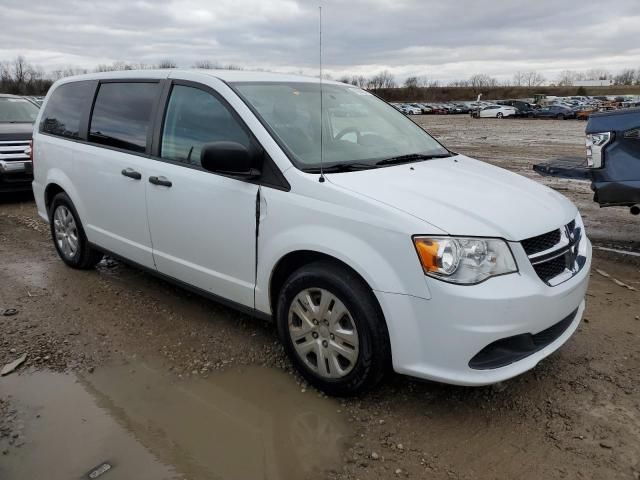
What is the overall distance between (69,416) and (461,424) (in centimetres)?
217

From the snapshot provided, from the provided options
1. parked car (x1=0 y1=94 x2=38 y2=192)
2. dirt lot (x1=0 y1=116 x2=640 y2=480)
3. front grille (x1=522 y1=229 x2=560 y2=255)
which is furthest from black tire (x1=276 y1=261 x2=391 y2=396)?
parked car (x1=0 y1=94 x2=38 y2=192)

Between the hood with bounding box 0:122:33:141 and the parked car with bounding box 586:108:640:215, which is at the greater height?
the hood with bounding box 0:122:33:141

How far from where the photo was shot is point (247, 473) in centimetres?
260

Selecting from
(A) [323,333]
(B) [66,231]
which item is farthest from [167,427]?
(B) [66,231]

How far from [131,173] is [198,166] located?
0.76m

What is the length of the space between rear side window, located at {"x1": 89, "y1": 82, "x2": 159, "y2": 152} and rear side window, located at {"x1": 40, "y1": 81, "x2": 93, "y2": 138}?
255mm

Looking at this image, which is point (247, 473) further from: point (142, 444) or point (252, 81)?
point (252, 81)

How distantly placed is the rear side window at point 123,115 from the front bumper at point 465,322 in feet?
8.06

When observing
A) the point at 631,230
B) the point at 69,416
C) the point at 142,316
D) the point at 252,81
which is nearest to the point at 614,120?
the point at 631,230

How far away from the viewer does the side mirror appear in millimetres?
3154

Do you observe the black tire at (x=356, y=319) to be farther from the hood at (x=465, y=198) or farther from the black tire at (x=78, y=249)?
the black tire at (x=78, y=249)

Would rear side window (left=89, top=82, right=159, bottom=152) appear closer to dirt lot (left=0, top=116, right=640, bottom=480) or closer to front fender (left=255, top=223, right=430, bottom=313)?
dirt lot (left=0, top=116, right=640, bottom=480)

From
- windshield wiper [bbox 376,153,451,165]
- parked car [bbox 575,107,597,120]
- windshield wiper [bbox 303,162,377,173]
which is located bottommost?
windshield wiper [bbox 303,162,377,173]

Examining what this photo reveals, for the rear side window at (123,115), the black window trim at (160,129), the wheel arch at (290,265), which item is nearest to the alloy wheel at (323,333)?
the wheel arch at (290,265)
